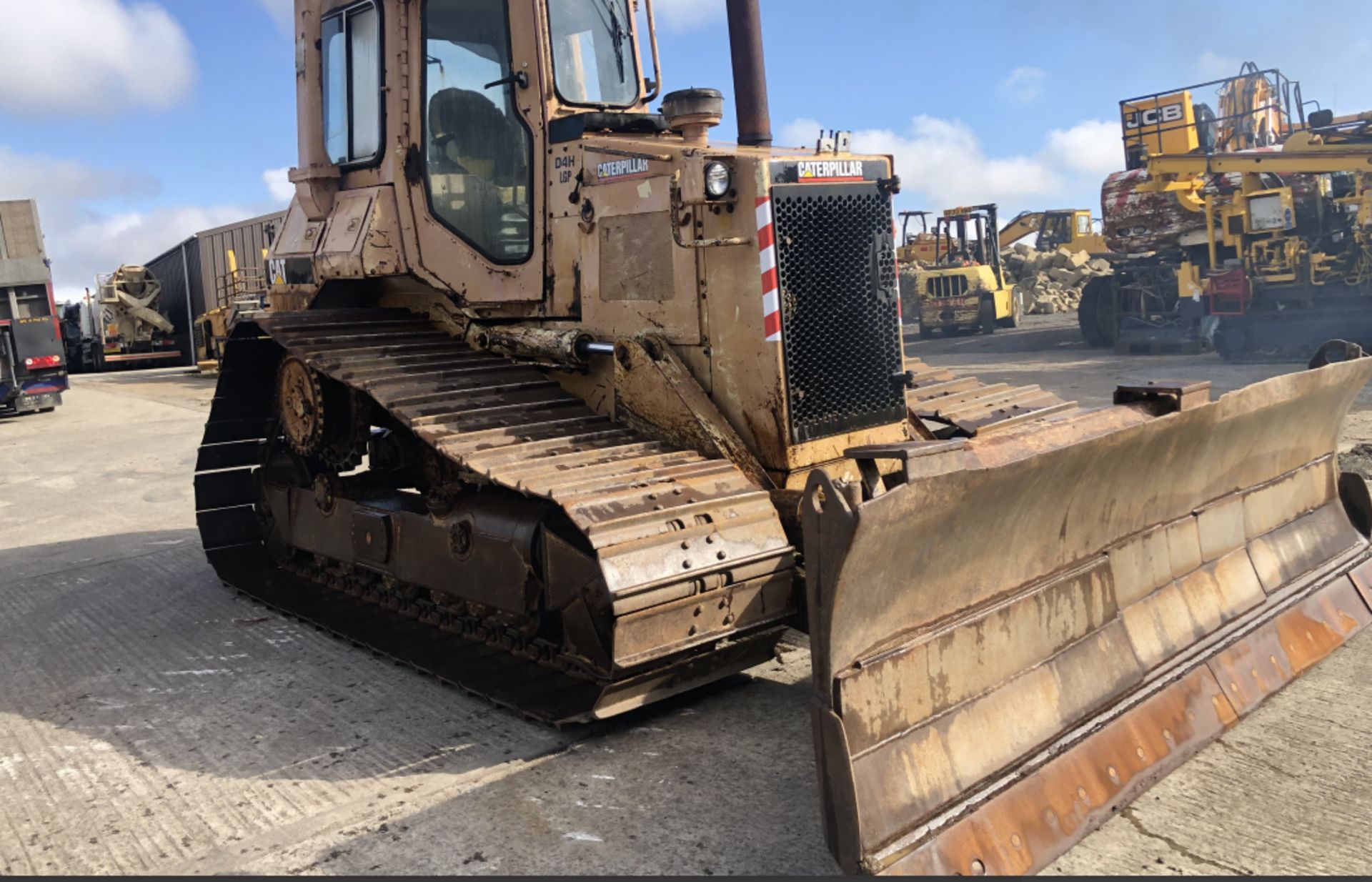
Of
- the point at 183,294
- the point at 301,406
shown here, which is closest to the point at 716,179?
the point at 301,406

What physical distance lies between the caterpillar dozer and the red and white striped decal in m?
0.01

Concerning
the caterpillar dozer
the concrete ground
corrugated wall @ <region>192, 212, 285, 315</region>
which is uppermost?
corrugated wall @ <region>192, 212, 285, 315</region>

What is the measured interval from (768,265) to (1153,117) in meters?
20.5

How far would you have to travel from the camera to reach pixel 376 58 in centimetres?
635

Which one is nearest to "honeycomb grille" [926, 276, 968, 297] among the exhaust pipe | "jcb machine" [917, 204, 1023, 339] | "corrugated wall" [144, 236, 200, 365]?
"jcb machine" [917, 204, 1023, 339]

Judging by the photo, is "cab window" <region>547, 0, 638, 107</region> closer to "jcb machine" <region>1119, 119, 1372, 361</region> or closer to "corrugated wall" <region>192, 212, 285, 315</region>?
"jcb machine" <region>1119, 119, 1372, 361</region>

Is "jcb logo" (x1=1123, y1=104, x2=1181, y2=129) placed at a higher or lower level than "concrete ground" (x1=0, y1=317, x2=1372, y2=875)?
higher

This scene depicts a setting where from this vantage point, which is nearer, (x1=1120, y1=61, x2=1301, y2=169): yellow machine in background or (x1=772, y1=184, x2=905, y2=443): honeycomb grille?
(x1=772, y1=184, x2=905, y2=443): honeycomb grille

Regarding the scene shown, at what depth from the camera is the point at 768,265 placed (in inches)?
188

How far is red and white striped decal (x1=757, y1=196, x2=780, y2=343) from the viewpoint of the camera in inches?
188

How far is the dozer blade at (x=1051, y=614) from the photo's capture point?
10.9 feet

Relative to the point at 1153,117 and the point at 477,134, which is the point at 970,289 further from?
the point at 477,134

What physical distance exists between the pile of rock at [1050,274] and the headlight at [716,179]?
31.5 meters

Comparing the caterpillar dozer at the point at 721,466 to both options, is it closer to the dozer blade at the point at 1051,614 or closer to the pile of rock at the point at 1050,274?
the dozer blade at the point at 1051,614
